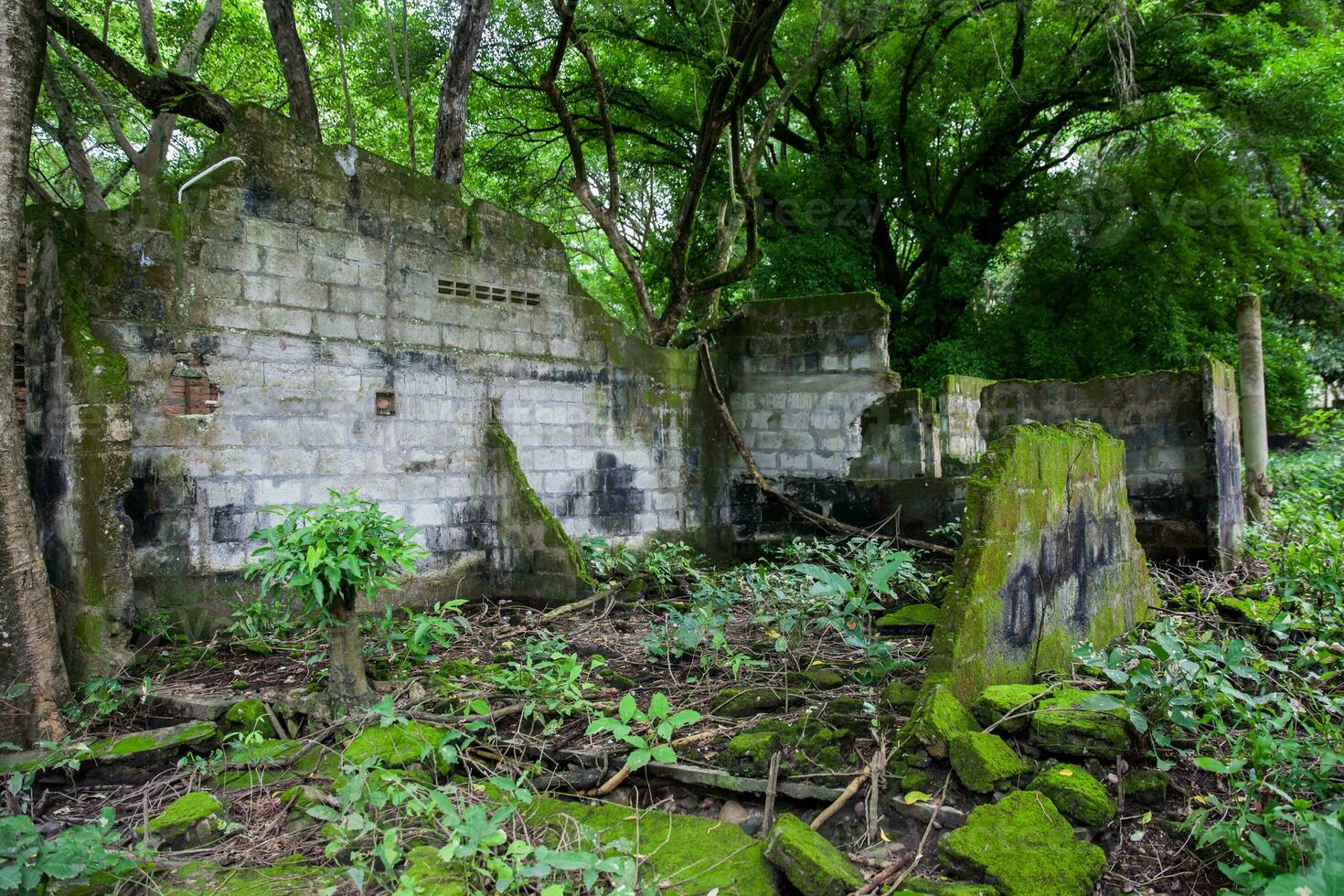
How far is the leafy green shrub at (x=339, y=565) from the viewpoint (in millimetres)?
3570

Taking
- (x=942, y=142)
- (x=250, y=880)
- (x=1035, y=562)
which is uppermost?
(x=942, y=142)

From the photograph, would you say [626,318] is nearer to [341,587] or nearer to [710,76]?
[710,76]

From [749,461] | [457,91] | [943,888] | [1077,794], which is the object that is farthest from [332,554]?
[457,91]

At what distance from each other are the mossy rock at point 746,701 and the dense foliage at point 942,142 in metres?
6.13

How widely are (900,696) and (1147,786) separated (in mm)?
990

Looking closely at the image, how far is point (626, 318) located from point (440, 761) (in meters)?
19.2

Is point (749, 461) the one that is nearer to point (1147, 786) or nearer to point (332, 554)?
point (332, 554)

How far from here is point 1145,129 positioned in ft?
41.6

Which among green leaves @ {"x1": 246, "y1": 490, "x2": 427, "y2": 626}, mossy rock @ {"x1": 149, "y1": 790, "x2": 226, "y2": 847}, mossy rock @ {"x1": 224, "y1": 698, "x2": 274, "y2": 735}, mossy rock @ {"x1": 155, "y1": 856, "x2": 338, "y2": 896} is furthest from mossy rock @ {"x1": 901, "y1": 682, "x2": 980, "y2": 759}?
mossy rock @ {"x1": 224, "y1": 698, "x2": 274, "y2": 735}

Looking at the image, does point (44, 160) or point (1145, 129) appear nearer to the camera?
point (1145, 129)

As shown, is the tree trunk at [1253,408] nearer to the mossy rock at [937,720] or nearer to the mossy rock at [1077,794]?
the mossy rock at [937,720]

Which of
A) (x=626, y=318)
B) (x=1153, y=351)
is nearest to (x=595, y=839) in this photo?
(x=1153, y=351)

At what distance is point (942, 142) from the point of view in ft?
45.3

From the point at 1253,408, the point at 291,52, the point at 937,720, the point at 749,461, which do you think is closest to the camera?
the point at 937,720
